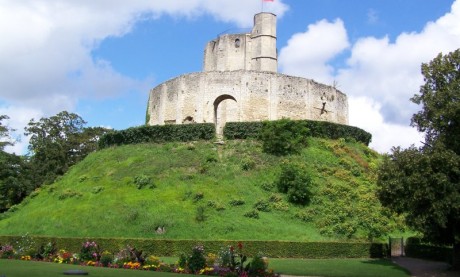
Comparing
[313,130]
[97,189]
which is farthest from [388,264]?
[97,189]

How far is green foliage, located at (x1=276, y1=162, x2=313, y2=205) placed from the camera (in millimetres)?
30656

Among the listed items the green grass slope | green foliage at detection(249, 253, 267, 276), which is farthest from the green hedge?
green foliage at detection(249, 253, 267, 276)

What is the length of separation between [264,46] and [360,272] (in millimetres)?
32962

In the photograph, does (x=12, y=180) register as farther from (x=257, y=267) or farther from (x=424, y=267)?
(x=424, y=267)

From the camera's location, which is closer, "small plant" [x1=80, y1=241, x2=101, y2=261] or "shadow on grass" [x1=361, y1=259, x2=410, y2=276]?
"small plant" [x1=80, y1=241, x2=101, y2=261]

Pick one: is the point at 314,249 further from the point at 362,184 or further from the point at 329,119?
the point at 329,119

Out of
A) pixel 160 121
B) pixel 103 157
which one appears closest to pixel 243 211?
pixel 103 157

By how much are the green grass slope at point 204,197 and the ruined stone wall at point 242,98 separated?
443cm

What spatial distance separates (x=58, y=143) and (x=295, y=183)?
1259 inches

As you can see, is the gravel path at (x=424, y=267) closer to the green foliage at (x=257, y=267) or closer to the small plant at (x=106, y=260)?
the green foliage at (x=257, y=267)

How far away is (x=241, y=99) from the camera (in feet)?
137

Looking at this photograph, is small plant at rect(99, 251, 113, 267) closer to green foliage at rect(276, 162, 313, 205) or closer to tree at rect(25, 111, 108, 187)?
green foliage at rect(276, 162, 313, 205)

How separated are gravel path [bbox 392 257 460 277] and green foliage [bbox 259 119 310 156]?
13.0 meters

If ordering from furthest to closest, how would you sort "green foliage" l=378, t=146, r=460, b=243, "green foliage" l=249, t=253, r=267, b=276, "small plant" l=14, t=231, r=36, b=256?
"small plant" l=14, t=231, r=36, b=256 → "green foliage" l=378, t=146, r=460, b=243 → "green foliage" l=249, t=253, r=267, b=276
